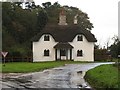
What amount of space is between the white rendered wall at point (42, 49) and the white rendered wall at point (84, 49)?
3.81m

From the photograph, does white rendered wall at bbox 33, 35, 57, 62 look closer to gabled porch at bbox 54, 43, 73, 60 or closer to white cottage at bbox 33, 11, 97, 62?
white cottage at bbox 33, 11, 97, 62

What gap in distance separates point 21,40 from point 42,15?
6.96 m

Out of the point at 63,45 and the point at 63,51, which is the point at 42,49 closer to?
the point at 63,51

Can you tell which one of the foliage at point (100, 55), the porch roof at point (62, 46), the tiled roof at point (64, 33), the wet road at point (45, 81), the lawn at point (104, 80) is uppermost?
the tiled roof at point (64, 33)

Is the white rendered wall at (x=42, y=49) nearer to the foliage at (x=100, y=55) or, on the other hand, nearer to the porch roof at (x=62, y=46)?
the porch roof at (x=62, y=46)

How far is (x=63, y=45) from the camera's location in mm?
70625

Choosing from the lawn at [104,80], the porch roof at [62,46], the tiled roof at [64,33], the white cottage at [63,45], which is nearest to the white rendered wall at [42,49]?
the white cottage at [63,45]

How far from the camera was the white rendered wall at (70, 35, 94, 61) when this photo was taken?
234 feet

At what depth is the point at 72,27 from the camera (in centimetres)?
7394

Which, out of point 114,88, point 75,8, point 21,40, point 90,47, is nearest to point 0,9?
point 21,40

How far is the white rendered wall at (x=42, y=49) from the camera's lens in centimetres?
7144

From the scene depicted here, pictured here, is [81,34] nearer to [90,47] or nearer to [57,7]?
[90,47]

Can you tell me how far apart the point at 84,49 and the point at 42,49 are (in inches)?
310

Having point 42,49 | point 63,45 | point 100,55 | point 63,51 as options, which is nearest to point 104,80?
point 63,45
